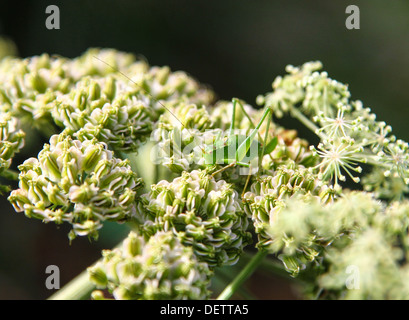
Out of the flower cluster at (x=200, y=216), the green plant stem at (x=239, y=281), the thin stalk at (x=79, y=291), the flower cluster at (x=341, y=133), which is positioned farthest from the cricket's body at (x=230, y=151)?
the thin stalk at (x=79, y=291)

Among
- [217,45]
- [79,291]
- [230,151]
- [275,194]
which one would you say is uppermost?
[217,45]

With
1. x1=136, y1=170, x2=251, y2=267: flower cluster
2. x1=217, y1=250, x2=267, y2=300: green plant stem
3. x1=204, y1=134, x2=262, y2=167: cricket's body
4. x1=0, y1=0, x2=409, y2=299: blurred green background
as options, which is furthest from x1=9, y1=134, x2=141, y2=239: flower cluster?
x1=0, y1=0, x2=409, y2=299: blurred green background

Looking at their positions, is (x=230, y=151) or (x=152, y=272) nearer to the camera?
(x=152, y=272)

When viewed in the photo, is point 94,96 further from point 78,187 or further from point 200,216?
point 200,216

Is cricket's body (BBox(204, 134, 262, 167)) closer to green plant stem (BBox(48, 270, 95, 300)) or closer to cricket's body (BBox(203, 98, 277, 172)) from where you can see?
cricket's body (BBox(203, 98, 277, 172))

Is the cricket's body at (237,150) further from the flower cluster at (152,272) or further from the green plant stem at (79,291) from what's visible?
the green plant stem at (79,291)

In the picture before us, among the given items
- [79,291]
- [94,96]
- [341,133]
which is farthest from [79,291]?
[341,133]
